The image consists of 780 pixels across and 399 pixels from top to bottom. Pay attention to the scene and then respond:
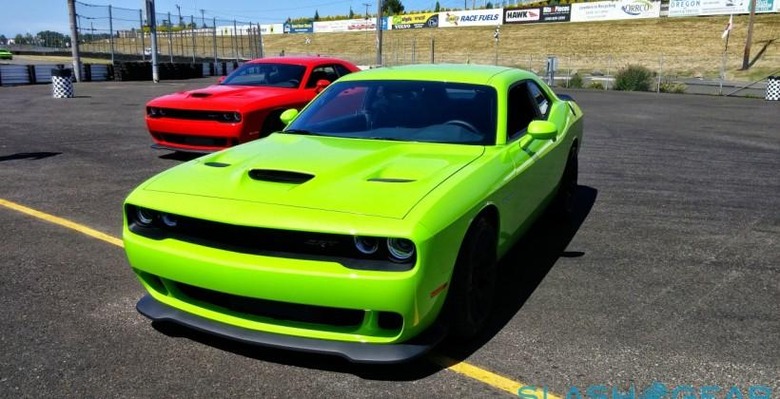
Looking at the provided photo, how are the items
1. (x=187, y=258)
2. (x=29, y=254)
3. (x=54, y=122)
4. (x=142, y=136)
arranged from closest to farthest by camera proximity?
1. (x=187, y=258)
2. (x=29, y=254)
3. (x=142, y=136)
4. (x=54, y=122)

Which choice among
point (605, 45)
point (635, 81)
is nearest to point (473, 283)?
point (635, 81)

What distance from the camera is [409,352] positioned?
276 cm

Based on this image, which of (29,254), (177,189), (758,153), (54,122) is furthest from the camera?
(54,122)

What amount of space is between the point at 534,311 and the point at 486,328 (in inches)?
17.0

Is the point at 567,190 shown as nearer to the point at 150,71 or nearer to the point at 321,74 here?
the point at 321,74

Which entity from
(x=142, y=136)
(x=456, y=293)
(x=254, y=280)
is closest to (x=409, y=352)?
(x=456, y=293)

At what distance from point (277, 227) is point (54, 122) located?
12293 mm

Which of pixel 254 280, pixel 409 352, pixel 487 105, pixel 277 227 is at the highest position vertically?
pixel 487 105

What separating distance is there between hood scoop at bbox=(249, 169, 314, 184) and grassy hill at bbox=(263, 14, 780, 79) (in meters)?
42.5

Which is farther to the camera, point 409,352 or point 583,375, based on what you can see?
point 583,375

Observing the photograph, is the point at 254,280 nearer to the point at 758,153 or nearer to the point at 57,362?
the point at 57,362

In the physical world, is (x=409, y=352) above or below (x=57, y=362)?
above

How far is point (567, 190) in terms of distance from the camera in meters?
5.66

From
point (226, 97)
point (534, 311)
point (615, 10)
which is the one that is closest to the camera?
point (534, 311)
